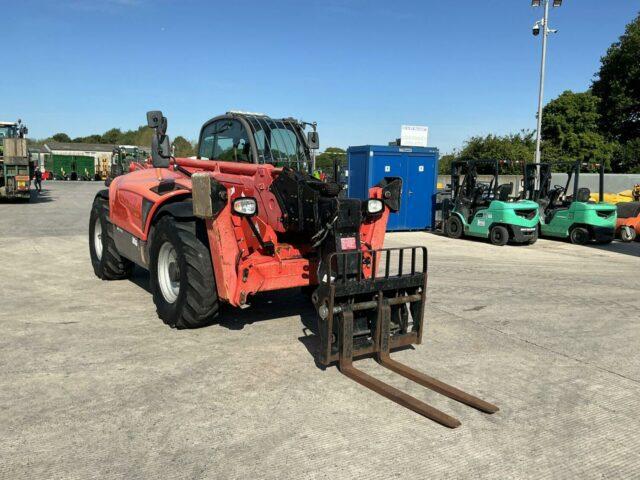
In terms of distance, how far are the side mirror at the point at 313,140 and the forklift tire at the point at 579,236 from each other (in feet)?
32.9

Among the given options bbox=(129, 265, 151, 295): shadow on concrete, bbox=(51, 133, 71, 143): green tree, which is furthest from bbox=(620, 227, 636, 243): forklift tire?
bbox=(51, 133, 71, 143): green tree

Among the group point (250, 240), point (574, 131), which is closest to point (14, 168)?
point (250, 240)

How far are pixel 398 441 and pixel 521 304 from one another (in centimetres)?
420

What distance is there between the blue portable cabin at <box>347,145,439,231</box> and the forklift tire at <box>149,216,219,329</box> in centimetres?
1028

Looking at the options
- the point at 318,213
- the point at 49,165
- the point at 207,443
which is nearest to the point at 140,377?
the point at 207,443

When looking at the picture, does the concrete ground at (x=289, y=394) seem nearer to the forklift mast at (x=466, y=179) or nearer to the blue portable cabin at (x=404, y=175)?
the forklift mast at (x=466, y=179)

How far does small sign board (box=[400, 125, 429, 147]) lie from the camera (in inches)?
696

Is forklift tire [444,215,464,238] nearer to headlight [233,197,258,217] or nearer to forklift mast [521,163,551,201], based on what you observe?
forklift mast [521,163,551,201]

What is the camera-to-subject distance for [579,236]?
13781 millimetres

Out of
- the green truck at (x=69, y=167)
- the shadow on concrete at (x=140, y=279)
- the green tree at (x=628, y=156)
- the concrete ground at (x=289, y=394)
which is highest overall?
the green tree at (x=628, y=156)

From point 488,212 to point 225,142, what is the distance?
29.9 ft

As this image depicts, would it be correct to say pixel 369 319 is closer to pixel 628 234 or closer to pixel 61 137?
pixel 628 234

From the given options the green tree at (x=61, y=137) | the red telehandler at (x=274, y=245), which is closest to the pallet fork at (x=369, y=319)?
the red telehandler at (x=274, y=245)

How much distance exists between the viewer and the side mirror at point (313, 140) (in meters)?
6.23
